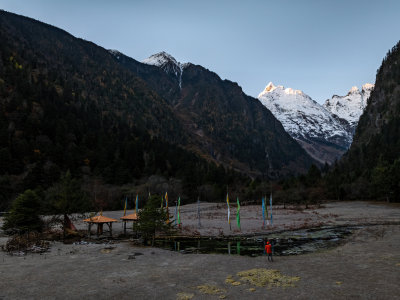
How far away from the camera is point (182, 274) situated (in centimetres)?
1741

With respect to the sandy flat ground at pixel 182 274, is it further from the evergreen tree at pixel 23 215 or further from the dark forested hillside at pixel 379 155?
the dark forested hillside at pixel 379 155

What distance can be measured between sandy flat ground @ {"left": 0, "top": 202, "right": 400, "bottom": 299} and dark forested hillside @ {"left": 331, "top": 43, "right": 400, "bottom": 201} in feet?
211

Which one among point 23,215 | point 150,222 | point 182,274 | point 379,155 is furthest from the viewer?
point 379,155

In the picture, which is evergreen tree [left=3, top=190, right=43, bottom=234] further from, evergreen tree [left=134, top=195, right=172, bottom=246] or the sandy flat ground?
evergreen tree [left=134, top=195, right=172, bottom=246]

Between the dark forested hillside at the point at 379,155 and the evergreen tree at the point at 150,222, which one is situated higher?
the dark forested hillside at the point at 379,155

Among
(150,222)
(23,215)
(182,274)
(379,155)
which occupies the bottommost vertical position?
(182,274)

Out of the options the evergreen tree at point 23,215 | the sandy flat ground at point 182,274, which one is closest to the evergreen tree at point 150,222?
the sandy flat ground at point 182,274

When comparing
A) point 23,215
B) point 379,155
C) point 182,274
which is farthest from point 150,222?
point 379,155

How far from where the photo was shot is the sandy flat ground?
13.6m

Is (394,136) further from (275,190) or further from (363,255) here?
(363,255)

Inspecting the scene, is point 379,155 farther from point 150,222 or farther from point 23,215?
point 23,215

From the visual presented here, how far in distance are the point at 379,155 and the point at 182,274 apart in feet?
425

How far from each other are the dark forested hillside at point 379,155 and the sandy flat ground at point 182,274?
64.3 m

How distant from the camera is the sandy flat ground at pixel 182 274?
44.5ft
